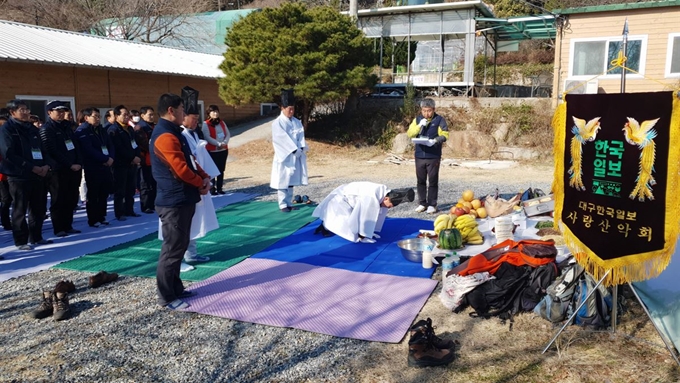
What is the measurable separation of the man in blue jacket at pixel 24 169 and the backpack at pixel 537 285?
215 inches

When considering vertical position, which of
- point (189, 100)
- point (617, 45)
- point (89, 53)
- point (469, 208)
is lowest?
point (469, 208)

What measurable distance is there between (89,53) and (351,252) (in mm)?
13276

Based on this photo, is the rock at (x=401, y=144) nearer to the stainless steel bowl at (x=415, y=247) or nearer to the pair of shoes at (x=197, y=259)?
the stainless steel bowl at (x=415, y=247)

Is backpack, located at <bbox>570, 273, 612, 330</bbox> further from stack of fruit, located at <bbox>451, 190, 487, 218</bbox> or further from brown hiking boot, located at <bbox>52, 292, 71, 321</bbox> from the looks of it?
brown hiking boot, located at <bbox>52, 292, 71, 321</bbox>

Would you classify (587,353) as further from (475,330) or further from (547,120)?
(547,120)

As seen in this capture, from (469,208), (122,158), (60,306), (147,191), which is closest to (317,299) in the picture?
(60,306)

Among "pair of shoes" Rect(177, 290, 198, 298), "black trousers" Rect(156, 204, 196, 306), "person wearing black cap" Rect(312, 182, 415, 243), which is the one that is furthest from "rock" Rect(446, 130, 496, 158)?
"black trousers" Rect(156, 204, 196, 306)

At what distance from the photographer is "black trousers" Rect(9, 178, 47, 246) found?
19.3 ft

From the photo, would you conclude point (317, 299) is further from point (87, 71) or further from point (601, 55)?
point (601, 55)

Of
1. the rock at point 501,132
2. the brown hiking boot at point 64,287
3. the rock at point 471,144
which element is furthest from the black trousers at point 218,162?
the rock at point 501,132

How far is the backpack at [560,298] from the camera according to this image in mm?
3783

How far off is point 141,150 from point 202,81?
12.3 m

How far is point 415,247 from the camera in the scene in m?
5.74

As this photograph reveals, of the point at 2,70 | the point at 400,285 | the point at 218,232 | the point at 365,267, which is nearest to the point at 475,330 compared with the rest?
the point at 400,285
